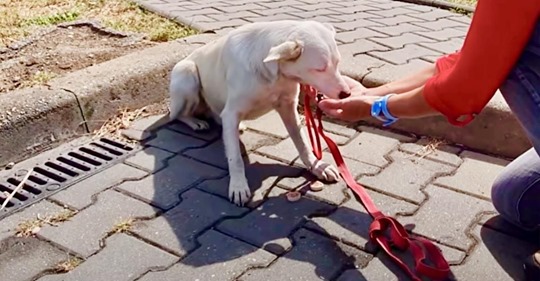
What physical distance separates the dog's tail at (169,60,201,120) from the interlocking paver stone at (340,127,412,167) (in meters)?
0.83

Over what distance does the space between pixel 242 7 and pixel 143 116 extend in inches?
82.8

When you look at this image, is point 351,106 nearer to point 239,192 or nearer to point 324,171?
point 324,171

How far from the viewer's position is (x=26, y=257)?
93.4 inches

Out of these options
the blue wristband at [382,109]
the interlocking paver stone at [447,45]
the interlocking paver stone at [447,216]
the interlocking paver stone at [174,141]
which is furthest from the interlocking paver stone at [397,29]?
the blue wristband at [382,109]

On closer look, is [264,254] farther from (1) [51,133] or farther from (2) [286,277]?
(1) [51,133]

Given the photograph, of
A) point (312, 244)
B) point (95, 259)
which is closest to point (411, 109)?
point (312, 244)

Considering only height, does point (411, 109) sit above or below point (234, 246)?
above

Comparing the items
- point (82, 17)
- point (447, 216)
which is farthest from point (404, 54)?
point (82, 17)

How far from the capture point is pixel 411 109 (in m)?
2.25

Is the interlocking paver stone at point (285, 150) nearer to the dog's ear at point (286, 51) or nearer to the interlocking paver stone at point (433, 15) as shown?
the dog's ear at point (286, 51)

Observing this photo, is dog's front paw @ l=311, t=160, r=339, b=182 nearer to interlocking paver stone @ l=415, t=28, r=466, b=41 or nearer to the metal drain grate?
the metal drain grate

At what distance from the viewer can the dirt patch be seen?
377 cm

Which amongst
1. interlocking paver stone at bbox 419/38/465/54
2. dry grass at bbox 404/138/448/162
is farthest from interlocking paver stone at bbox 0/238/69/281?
interlocking paver stone at bbox 419/38/465/54

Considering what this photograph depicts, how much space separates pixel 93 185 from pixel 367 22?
277 centimetres
